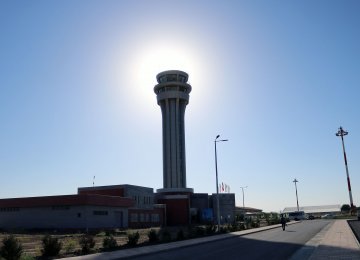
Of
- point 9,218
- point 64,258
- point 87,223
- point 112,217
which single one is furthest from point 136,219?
point 64,258

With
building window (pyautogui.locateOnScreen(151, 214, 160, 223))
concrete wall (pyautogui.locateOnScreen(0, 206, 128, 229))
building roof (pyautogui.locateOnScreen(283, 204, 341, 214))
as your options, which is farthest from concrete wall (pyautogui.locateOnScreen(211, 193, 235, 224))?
building roof (pyautogui.locateOnScreen(283, 204, 341, 214))

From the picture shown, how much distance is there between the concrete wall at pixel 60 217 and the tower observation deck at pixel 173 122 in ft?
117

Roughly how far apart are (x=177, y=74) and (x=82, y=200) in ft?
185

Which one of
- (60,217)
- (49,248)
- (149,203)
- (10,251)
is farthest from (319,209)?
(10,251)

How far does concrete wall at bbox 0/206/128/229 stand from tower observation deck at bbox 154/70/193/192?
35.7 metres

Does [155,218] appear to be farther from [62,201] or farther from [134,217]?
[62,201]

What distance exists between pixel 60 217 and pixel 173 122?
49350 mm

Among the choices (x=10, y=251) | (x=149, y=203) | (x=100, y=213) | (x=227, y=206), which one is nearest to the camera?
(x=10, y=251)

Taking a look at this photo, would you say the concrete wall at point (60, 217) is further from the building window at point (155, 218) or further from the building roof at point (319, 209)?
the building roof at point (319, 209)

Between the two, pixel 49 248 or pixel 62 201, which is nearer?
pixel 49 248

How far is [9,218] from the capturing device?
57562 mm

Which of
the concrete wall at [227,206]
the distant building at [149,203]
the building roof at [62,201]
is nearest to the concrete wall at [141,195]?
the distant building at [149,203]

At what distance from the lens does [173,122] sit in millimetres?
98688

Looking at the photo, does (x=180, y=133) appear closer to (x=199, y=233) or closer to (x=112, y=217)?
(x=112, y=217)
